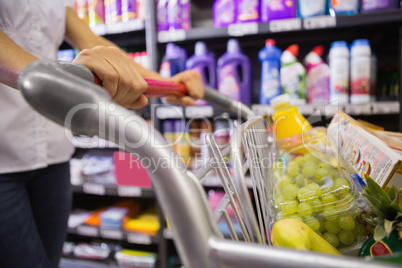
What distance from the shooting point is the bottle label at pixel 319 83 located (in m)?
1.30

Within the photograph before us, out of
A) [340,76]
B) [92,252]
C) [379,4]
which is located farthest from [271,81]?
[92,252]

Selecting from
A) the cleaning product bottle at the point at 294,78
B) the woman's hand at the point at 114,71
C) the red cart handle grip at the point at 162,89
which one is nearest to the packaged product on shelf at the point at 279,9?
the cleaning product bottle at the point at 294,78

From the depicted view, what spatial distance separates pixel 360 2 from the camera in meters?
1.26

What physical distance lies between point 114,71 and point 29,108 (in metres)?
0.50

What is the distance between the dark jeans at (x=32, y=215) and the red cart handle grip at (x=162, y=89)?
0.41m

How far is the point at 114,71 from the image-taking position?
41 cm

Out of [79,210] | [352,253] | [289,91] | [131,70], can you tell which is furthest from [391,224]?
[79,210]

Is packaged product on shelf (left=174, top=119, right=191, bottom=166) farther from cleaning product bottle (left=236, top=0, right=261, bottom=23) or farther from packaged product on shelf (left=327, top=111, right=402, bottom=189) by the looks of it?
packaged product on shelf (left=327, top=111, right=402, bottom=189)

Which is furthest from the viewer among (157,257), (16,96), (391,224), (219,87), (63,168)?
(157,257)

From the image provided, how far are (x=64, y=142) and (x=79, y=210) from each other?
4.43 ft

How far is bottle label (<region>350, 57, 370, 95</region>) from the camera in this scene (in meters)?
1.23

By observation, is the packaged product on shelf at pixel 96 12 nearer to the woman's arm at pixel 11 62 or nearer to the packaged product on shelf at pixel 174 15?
the packaged product on shelf at pixel 174 15

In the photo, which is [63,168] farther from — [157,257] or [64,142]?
[157,257]

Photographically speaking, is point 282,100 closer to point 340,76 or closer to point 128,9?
point 340,76
